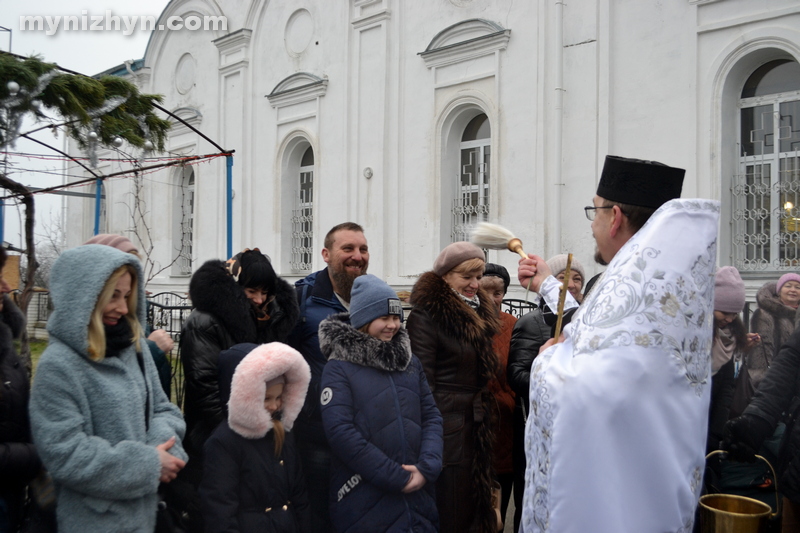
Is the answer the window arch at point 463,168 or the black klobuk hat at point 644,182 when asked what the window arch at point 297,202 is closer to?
the window arch at point 463,168

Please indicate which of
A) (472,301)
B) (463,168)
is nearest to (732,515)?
(472,301)

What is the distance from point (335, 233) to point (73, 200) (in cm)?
1894

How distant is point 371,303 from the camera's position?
363 centimetres

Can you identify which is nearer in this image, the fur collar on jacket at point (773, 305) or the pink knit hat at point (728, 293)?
the pink knit hat at point (728, 293)


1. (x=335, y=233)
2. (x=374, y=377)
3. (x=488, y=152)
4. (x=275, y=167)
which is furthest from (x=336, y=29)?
(x=374, y=377)

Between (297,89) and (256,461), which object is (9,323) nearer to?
(256,461)

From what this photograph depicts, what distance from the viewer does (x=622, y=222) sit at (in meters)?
2.38

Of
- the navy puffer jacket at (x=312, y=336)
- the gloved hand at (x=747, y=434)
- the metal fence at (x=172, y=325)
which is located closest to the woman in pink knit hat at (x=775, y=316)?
the gloved hand at (x=747, y=434)

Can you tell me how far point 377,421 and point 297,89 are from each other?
1179 centimetres

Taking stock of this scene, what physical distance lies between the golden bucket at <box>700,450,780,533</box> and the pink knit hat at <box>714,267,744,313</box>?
128 cm

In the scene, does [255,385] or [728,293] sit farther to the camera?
[728,293]

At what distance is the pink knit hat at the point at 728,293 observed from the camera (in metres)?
4.10

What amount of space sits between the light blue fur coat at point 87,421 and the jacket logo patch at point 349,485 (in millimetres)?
924

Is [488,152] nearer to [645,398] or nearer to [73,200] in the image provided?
[645,398]
